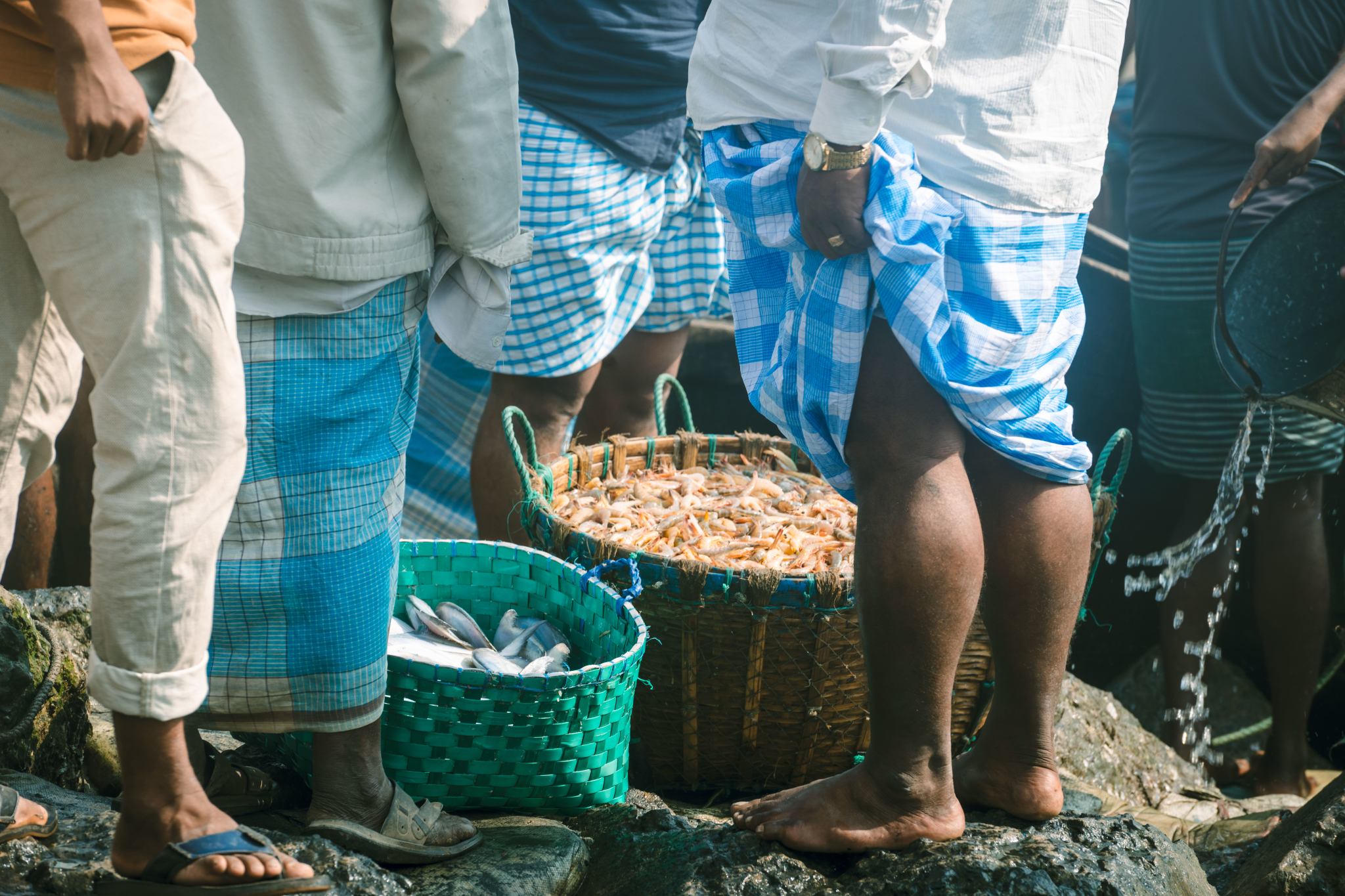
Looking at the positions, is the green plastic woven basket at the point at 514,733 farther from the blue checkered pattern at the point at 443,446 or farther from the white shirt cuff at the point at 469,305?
the blue checkered pattern at the point at 443,446

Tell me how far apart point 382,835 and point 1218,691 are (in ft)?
12.0

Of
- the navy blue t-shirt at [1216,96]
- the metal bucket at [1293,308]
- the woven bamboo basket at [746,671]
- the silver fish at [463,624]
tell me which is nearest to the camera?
the woven bamboo basket at [746,671]

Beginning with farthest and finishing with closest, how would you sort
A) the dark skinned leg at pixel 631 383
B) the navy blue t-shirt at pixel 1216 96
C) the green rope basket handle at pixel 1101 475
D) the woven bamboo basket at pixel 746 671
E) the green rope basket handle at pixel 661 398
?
1. the dark skinned leg at pixel 631 383
2. the green rope basket handle at pixel 661 398
3. the navy blue t-shirt at pixel 1216 96
4. the green rope basket handle at pixel 1101 475
5. the woven bamboo basket at pixel 746 671

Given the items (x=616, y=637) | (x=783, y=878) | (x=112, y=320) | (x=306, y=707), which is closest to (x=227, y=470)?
(x=112, y=320)

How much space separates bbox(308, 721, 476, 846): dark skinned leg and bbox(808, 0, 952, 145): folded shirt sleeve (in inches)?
52.6

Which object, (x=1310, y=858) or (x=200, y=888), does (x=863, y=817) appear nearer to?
(x=1310, y=858)

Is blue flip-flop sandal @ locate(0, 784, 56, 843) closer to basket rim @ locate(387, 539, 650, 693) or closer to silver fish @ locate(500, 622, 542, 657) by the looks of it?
basket rim @ locate(387, 539, 650, 693)

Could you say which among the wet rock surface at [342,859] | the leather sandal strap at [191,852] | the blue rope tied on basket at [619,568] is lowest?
the wet rock surface at [342,859]

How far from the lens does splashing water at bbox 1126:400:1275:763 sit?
3467mm

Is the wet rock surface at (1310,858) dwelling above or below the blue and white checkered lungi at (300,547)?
below

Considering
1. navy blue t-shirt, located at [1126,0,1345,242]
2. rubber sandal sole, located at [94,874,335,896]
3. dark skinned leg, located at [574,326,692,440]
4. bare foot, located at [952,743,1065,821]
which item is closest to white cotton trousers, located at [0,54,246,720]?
rubber sandal sole, located at [94,874,335,896]

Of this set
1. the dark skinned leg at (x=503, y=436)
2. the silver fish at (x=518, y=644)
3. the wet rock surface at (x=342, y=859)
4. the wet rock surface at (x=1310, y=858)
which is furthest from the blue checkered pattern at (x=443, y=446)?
the wet rock surface at (x=1310, y=858)

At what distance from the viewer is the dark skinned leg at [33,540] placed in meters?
3.21

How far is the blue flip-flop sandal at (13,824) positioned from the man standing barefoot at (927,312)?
1185 millimetres
